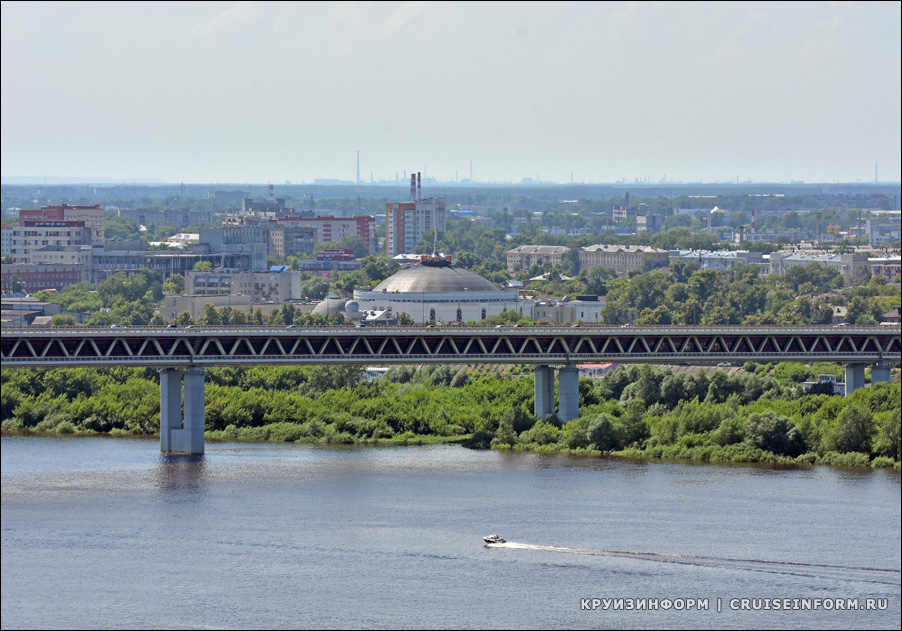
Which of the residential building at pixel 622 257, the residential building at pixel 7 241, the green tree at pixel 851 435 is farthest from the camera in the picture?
the residential building at pixel 622 257

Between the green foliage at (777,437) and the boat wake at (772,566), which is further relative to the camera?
the green foliage at (777,437)

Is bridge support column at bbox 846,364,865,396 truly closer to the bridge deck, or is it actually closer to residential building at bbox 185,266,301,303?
the bridge deck

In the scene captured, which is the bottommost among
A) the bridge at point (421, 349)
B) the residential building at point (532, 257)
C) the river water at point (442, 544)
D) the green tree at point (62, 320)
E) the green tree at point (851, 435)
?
the residential building at point (532, 257)

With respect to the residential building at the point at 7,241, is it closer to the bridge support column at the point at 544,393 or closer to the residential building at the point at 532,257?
the residential building at the point at 532,257

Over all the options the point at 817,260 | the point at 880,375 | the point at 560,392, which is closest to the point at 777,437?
the point at 560,392

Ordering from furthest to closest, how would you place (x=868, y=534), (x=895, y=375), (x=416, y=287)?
(x=416, y=287), (x=895, y=375), (x=868, y=534)

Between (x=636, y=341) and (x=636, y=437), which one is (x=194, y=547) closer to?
(x=636, y=437)

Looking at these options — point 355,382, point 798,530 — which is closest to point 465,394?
point 355,382

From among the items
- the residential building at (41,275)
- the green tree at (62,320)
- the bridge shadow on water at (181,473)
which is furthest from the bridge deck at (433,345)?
the residential building at (41,275)
